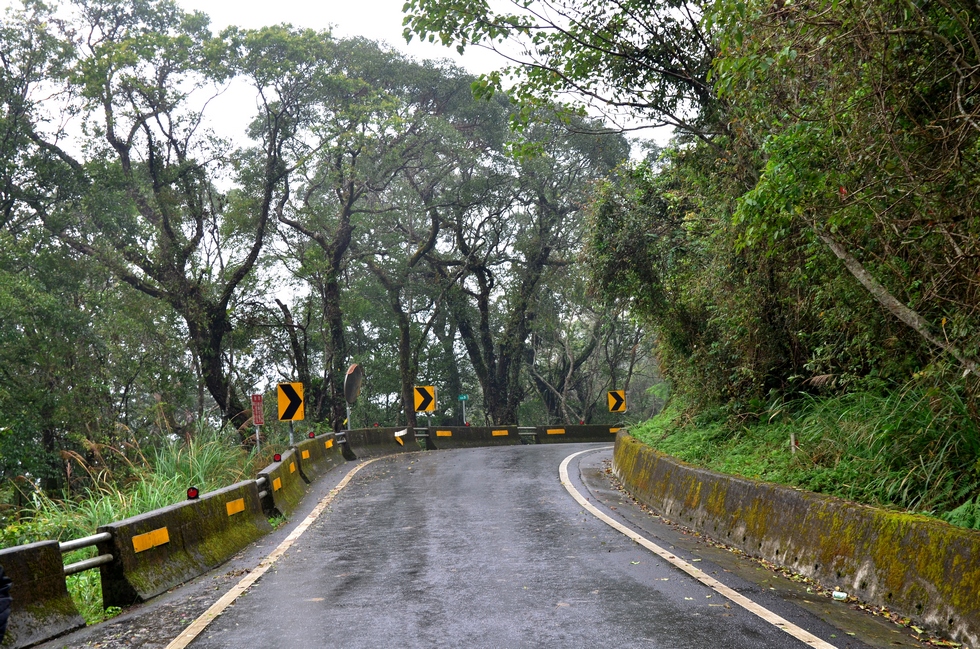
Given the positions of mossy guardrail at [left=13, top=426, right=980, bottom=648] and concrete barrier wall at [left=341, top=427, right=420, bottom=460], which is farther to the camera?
concrete barrier wall at [left=341, top=427, right=420, bottom=460]

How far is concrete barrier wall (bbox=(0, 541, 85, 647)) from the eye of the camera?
6207 mm

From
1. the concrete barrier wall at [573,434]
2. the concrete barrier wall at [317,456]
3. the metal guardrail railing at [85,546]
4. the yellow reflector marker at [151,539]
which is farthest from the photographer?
the concrete barrier wall at [573,434]

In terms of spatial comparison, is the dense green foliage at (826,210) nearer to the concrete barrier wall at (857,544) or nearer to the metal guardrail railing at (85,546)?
the concrete barrier wall at (857,544)

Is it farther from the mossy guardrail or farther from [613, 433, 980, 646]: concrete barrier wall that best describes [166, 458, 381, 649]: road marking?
[613, 433, 980, 646]: concrete barrier wall

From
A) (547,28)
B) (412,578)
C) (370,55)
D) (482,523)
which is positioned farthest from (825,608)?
(370,55)

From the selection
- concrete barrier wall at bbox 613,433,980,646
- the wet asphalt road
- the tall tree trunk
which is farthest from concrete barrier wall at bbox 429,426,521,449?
the tall tree trunk

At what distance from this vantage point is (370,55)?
34781mm

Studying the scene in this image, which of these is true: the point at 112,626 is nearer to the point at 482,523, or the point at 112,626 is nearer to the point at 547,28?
the point at 482,523

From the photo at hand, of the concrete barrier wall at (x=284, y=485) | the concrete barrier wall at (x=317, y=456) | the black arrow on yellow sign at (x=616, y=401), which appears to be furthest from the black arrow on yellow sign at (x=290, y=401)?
the black arrow on yellow sign at (x=616, y=401)

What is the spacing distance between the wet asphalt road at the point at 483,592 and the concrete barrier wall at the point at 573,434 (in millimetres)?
20974

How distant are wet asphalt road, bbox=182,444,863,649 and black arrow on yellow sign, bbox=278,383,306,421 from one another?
6.75m

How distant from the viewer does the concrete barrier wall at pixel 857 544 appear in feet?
18.5

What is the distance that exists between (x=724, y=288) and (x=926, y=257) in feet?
19.7

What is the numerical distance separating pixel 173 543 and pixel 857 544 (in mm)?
6139
